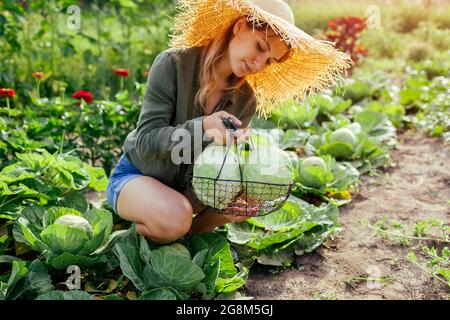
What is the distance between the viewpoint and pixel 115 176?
287 cm

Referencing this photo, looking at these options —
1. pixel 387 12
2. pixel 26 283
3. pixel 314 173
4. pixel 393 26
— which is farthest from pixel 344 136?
pixel 387 12

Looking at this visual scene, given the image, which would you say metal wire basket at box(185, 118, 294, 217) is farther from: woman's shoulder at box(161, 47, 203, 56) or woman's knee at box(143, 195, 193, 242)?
woman's shoulder at box(161, 47, 203, 56)

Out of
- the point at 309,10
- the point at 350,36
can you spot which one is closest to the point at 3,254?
the point at 350,36

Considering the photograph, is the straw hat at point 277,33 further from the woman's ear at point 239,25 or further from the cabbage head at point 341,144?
the cabbage head at point 341,144

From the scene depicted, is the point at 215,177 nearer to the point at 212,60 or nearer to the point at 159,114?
the point at 159,114

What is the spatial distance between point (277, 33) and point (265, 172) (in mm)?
607

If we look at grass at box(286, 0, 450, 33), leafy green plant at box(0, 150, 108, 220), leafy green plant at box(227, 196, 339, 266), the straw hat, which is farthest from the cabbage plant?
grass at box(286, 0, 450, 33)

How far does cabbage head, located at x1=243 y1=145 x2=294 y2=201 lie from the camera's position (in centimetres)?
253

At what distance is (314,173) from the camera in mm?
3537

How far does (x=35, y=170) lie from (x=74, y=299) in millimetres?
893

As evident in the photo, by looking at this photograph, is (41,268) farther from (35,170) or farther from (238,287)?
(238,287)

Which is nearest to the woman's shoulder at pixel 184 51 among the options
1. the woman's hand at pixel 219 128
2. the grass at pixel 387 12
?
the woman's hand at pixel 219 128

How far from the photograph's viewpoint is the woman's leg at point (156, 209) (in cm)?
256

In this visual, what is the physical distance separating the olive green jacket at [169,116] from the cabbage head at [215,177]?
0.26 feet
